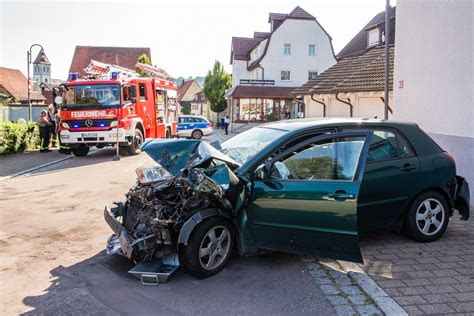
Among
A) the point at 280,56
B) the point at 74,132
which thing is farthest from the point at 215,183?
the point at 280,56

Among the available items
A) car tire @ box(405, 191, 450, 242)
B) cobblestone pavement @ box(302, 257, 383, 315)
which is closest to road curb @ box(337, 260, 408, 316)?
cobblestone pavement @ box(302, 257, 383, 315)

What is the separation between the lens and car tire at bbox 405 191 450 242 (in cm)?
537

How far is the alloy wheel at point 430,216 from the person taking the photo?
5.41 m

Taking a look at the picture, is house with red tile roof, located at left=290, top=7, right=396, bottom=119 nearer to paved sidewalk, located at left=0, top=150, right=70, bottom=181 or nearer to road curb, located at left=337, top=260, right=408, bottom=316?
road curb, located at left=337, top=260, right=408, bottom=316

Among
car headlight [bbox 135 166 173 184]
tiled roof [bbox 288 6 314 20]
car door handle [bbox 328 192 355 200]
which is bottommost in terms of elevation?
car door handle [bbox 328 192 355 200]

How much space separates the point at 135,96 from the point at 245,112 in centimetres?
2506

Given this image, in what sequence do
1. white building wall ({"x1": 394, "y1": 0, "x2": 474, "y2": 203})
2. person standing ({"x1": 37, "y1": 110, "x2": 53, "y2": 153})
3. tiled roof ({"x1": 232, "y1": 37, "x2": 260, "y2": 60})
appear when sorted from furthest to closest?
tiled roof ({"x1": 232, "y1": 37, "x2": 260, "y2": 60}), person standing ({"x1": 37, "y1": 110, "x2": 53, "y2": 153}), white building wall ({"x1": 394, "y1": 0, "x2": 474, "y2": 203})

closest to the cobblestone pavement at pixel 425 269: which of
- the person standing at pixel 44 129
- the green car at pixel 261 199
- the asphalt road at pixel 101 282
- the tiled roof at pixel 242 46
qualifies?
the green car at pixel 261 199

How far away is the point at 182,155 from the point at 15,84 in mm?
68898

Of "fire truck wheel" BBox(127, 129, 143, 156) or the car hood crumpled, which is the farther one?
"fire truck wheel" BBox(127, 129, 143, 156)

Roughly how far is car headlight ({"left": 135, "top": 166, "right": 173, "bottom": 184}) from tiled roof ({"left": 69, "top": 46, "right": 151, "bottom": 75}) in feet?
182

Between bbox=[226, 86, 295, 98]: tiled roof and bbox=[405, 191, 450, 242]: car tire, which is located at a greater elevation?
bbox=[226, 86, 295, 98]: tiled roof

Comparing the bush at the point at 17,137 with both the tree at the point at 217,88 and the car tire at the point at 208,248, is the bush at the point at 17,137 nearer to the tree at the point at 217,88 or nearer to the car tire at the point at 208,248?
the car tire at the point at 208,248

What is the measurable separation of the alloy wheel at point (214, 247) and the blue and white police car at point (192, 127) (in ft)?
76.1
